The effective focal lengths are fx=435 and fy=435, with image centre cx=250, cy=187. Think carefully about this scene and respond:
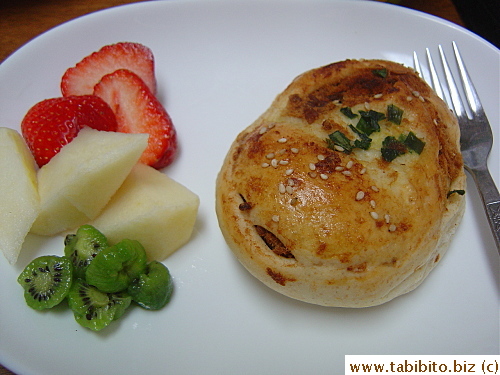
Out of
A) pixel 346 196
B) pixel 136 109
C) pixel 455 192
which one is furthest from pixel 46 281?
pixel 455 192

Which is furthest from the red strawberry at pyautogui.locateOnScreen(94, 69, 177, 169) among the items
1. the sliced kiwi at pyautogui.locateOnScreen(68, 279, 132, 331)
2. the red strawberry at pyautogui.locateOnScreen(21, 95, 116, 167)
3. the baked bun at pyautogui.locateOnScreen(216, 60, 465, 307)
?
the sliced kiwi at pyautogui.locateOnScreen(68, 279, 132, 331)

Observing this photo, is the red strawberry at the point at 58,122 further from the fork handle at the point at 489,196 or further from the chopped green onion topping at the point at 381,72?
the fork handle at the point at 489,196

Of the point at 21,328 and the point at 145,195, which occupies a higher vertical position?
the point at 145,195

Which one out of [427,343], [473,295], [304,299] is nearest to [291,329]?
[304,299]

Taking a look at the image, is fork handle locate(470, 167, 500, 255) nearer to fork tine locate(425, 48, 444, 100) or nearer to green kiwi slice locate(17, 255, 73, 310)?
fork tine locate(425, 48, 444, 100)

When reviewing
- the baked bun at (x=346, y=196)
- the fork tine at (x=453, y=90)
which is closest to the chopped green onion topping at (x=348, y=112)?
Answer: the baked bun at (x=346, y=196)

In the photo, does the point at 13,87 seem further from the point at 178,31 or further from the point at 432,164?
the point at 432,164
